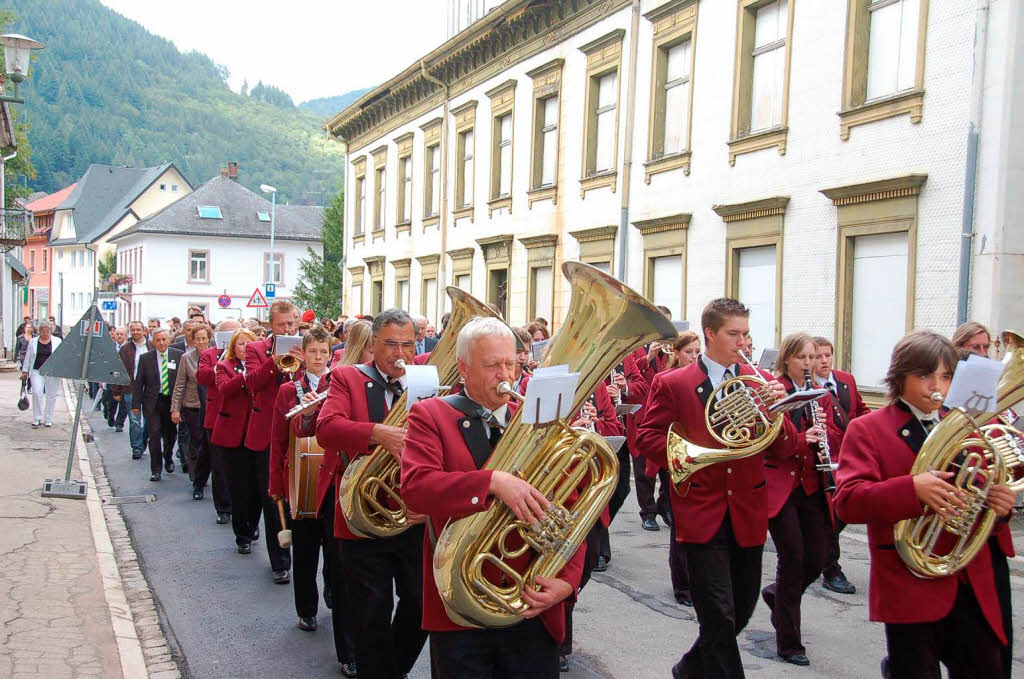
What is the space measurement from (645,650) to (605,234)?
45.6 feet

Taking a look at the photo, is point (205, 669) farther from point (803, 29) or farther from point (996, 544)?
point (803, 29)

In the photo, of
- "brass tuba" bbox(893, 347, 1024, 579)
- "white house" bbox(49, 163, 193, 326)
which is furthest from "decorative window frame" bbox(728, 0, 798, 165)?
"white house" bbox(49, 163, 193, 326)

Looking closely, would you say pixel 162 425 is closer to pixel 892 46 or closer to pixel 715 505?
pixel 715 505

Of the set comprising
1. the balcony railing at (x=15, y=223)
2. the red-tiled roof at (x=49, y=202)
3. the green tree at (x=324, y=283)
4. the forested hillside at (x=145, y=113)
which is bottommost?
the green tree at (x=324, y=283)

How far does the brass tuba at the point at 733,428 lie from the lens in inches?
199

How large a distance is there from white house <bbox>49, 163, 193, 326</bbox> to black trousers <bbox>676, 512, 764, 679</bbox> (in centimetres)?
7660

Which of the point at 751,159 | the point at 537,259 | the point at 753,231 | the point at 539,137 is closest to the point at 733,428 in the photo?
the point at 753,231

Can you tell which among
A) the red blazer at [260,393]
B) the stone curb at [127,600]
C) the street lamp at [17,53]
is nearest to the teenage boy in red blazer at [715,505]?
the stone curb at [127,600]

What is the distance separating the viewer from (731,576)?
5.02 metres

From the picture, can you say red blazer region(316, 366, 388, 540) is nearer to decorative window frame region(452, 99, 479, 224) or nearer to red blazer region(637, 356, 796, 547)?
red blazer region(637, 356, 796, 547)

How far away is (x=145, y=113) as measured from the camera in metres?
155

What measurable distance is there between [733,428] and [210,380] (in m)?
5.77

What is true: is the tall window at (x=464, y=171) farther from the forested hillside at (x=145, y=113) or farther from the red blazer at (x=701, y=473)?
the forested hillside at (x=145, y=113)

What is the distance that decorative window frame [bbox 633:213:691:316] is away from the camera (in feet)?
56.5
